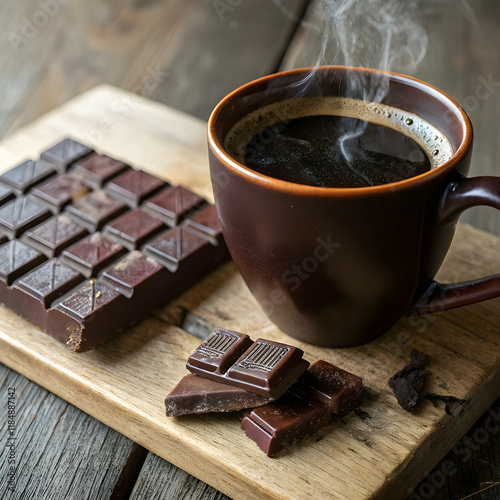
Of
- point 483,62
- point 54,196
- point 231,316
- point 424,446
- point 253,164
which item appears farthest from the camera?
point 483,62

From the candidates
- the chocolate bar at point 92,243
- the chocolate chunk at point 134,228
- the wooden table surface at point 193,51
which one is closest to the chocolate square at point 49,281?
the chocolate bar at point 92,243

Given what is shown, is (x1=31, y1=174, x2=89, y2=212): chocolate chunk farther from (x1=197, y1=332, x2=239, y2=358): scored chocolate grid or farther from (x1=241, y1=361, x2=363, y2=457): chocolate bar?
(x1=241, y1=361, x2=363, y2=457): chocolate bar

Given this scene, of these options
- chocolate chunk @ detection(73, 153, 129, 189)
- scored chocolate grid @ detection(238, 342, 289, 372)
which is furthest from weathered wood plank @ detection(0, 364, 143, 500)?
chocolate chunk @ detection(73, 153, 129, 189)

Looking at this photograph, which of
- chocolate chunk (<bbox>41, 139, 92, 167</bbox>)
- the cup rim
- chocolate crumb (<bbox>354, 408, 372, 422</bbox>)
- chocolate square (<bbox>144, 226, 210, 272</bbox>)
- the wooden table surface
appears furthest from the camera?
the wooden table surface

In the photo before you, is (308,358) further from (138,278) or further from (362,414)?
(138,278)

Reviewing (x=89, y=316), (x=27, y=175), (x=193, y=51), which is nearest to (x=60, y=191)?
(x=27, y=175)

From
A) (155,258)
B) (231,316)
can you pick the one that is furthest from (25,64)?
(231,316)

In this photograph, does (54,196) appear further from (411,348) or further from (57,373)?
(411,348)
